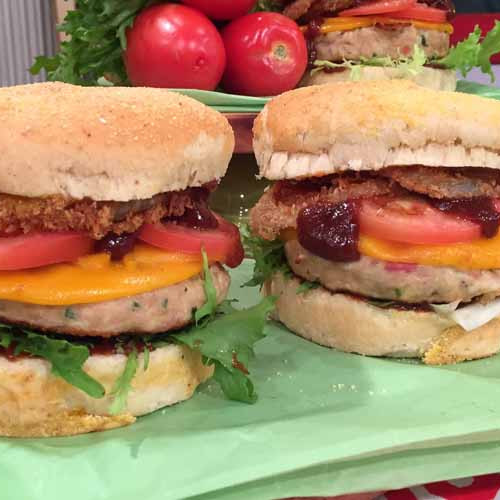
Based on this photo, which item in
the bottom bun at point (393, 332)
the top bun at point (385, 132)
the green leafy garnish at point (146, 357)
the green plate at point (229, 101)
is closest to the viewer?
the green leafy garnish at point (146, 357)

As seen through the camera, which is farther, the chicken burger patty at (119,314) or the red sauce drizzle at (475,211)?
the red sauce drizzle at (475,211)

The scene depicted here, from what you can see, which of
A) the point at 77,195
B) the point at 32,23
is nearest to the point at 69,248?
the point at 77,195

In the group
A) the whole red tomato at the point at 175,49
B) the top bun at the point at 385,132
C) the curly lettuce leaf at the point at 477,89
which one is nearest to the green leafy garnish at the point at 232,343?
the top bun at the point at 385,132

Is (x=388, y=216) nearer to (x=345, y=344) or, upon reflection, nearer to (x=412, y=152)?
(x=412, y=152)

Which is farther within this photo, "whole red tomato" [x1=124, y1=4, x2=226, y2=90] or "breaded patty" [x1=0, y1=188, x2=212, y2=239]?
"whole red tomato" [x1=124, y1=4, x2=226, y2=90]

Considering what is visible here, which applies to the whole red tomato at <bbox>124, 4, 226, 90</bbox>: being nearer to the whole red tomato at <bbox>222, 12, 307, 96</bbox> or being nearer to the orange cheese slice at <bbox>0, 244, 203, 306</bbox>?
the whole red tomato at <bbox>222, 12, 307, 96</bbox>

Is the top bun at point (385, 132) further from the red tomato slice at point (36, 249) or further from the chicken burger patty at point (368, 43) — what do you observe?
the chicken burger patty at point (368, 43)

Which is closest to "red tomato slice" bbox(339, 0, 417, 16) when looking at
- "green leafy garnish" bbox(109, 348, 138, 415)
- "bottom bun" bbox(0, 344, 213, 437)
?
"bottom bun" bbox(0, 344, 213, 437)
